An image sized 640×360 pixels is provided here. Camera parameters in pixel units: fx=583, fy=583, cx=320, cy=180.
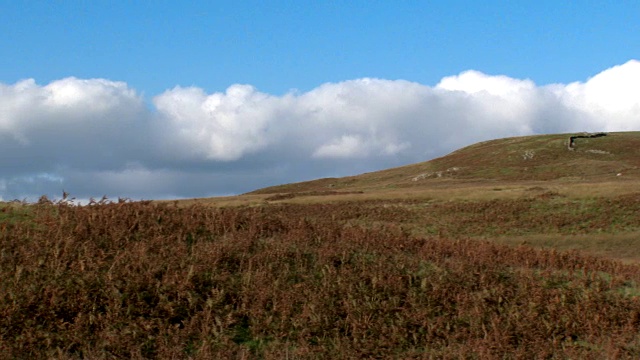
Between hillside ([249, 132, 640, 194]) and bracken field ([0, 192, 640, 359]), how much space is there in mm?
65151

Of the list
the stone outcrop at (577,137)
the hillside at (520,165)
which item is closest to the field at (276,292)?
the hillside at (520,165)

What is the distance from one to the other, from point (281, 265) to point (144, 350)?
3471mm

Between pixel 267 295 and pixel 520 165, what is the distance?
87743mm

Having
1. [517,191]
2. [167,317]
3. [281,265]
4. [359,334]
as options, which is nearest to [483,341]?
[359,334]

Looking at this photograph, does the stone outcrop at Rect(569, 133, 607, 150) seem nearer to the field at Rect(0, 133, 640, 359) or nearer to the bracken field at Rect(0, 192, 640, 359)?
the field at Rect(0, 133, 640, 359)

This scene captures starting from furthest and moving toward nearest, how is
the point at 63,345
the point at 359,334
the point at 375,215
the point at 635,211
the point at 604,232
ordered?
the point at 375,215 < the point at 635,211 < the point at 604,232 < the point at 359,334 < the point at 63,345

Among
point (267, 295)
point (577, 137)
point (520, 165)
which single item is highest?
point (577, 137)

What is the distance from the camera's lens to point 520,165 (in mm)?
91500

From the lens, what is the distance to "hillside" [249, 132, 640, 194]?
80.8 metres

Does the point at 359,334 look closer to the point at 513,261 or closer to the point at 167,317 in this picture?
the point at 167,317

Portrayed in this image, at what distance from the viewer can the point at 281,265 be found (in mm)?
11492

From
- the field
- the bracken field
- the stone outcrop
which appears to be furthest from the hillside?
the bracken field

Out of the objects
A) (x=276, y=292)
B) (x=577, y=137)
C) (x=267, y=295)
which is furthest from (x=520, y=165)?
(x=267, y=295)

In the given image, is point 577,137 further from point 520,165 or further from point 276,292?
point 276,292
